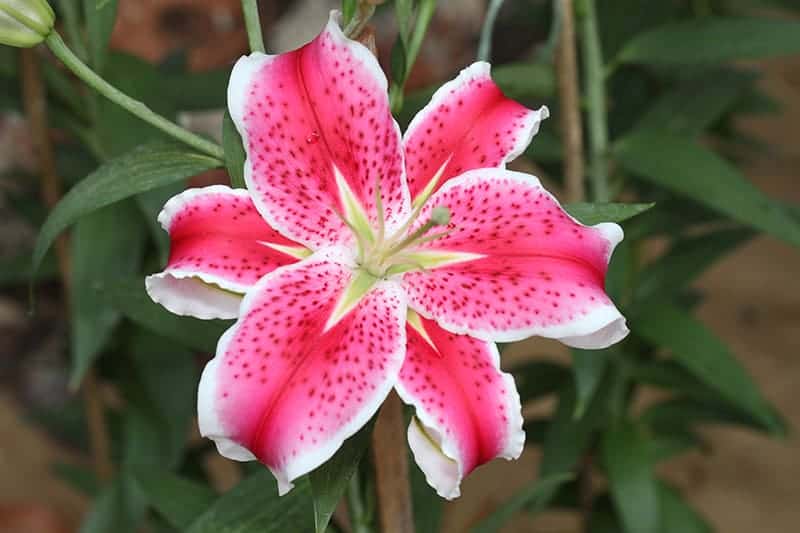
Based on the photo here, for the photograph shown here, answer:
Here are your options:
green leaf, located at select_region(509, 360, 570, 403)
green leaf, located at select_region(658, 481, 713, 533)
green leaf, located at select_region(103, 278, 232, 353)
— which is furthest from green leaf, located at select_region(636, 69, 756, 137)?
green leaf, located at select_region(103, 278, 232, 353)

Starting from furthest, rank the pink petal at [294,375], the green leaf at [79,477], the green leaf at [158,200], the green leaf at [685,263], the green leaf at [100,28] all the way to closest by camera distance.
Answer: the green leaf at [79,477]
the green leaf at [685,263]
the green leaf at [158,200]
the green leaf at [100,28]
the pink petal at [294,375]

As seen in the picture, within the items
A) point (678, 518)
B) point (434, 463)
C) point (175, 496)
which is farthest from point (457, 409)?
point (678, 518)

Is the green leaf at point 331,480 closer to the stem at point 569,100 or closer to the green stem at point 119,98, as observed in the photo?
the green stem at point 119,98

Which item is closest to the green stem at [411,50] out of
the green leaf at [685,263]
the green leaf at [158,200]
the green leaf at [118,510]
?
the green leaf at [158,200]

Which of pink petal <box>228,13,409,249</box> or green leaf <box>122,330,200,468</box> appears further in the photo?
green leaf <box>122,330,200,468</box>

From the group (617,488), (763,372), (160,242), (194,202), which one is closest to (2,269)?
(160,242)

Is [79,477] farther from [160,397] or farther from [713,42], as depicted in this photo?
[713,42]

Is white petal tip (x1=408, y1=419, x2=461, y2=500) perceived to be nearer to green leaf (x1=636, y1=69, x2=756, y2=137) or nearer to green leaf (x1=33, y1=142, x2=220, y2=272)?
green leaf (x1=33, y1=142, x2=220, y2=272)

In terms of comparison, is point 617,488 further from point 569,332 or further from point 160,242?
point 569,332
